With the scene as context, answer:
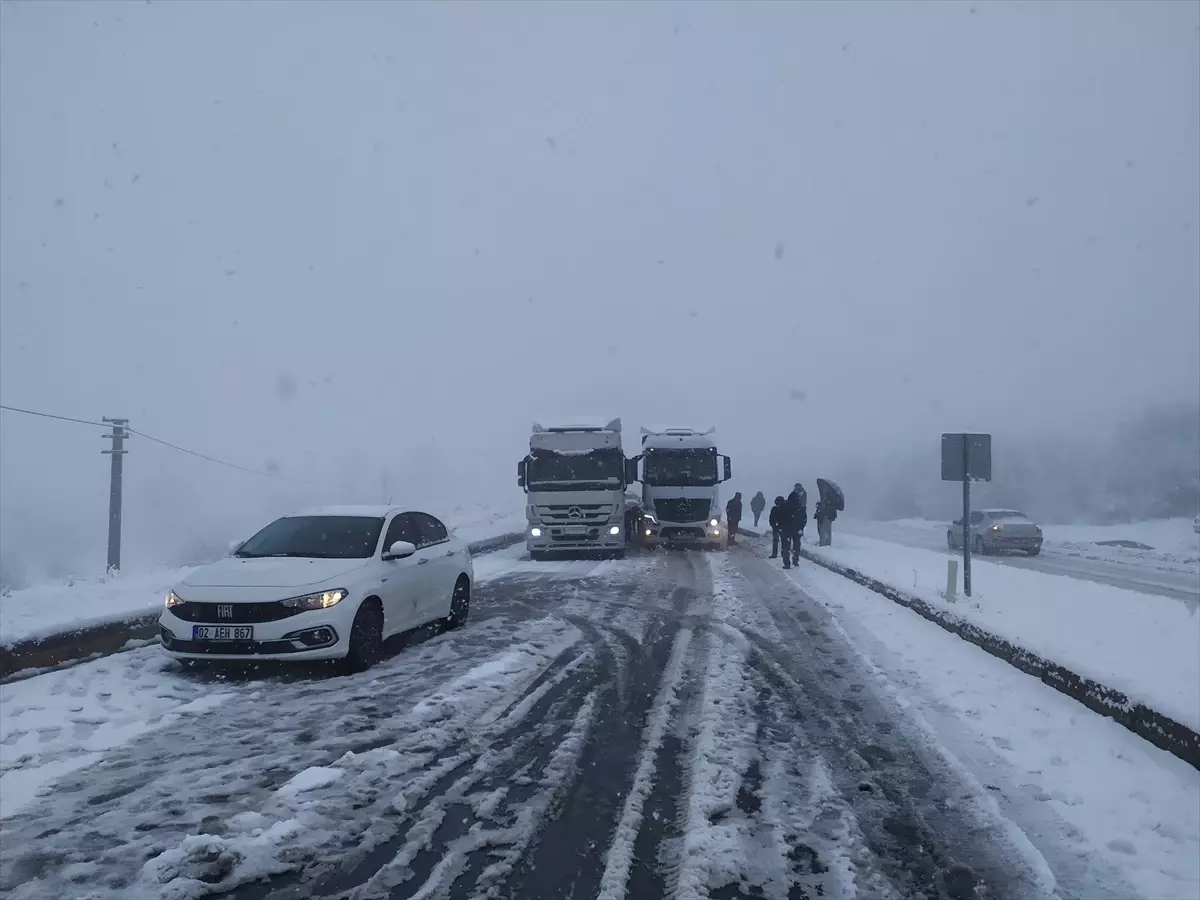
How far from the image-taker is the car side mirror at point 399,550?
9453 millimetres

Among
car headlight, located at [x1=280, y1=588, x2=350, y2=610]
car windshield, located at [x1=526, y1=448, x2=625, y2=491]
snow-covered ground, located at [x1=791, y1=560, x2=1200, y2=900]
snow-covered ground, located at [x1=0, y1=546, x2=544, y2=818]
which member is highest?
car windshield, located at [x1=526, y1=448, x2=625, y2=491]

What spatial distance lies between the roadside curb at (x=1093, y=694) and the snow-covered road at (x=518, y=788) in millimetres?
177

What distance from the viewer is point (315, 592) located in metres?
8.25

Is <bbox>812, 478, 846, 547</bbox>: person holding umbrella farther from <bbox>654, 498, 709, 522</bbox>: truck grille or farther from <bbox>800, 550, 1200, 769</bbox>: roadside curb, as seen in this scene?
<bbox>800, 550, 1200, 769</bbox>: roadside curb

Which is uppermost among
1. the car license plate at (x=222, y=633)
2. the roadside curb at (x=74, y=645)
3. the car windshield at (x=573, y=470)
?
the car windshield at (x=573, y=470)

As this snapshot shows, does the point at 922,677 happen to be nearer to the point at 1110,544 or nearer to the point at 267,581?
the point at 267,581

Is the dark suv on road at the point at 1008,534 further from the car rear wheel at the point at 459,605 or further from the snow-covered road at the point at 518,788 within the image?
the car rear wheel at the point at 459,605

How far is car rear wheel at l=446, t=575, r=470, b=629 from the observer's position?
11.3 meters

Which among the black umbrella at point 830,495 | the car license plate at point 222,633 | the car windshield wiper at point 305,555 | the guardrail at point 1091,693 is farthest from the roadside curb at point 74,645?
the black umbrella at point 830,495

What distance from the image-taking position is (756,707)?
735 cm

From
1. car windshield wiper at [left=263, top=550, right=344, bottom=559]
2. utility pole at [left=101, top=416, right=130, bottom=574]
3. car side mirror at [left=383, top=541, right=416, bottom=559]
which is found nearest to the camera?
car windshield wiper at [left=263, top=550, right=344, bottom=559]

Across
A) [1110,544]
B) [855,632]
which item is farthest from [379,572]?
[1110,544]

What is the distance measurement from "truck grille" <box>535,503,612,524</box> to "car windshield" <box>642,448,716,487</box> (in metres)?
4.25

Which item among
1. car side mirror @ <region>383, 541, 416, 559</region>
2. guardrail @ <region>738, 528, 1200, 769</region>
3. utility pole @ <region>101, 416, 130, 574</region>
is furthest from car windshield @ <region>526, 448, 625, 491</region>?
utility pole @ <region>101, 416, 130, 574</region>
